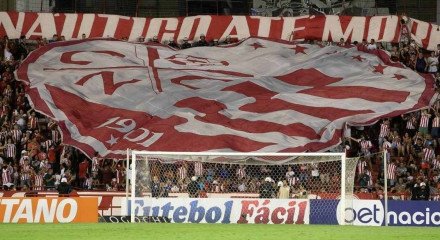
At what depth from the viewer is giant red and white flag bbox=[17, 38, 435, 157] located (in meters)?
37.0

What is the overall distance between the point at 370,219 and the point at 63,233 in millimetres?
11913

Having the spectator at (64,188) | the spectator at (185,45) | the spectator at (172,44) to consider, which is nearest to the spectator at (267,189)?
the spectator at (64,188)

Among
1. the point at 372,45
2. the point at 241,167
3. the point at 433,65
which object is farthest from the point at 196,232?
the point at 372,45

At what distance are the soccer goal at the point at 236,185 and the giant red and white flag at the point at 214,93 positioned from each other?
3982 mm

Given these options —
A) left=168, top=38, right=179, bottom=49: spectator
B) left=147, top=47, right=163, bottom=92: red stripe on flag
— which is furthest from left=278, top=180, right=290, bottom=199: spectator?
left=168, top=38, right=179, bottom=49: spectator

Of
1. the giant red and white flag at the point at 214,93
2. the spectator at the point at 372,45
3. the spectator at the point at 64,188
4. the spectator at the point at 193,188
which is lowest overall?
the spectator at the point at 64,188

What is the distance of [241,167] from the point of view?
32.2 m

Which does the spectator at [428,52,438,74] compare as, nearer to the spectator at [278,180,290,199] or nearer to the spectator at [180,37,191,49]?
the spectator at [180,37,191,49]

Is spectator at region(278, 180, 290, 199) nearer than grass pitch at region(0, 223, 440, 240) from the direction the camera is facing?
No

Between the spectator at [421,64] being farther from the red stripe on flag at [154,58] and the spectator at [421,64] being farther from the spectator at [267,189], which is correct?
the spectator at [267,189]

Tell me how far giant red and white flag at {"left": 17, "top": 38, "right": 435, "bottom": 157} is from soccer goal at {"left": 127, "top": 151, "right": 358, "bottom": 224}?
3982 mm

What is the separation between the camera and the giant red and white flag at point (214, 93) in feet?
121

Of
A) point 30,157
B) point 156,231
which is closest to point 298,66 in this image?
point 30,157

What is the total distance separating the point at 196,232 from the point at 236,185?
10073 mm
